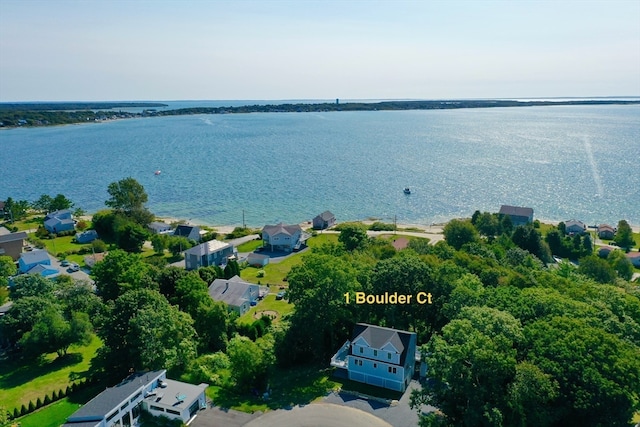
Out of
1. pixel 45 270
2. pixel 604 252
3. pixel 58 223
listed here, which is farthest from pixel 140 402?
pixel 604 252

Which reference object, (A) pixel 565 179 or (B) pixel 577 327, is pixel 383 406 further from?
(A) pixel 565 179

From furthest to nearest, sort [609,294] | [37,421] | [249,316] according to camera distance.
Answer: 1. [249,316]
2. [609,294]
3. [37,421]

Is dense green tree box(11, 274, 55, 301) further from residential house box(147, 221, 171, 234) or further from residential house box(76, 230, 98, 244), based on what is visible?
residential house box(147, 221, 171, 234)

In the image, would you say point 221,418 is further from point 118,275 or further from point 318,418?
point 118,275

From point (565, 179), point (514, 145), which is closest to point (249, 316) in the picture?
point (565, 179)

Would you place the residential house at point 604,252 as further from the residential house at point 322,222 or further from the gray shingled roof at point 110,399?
the gray shingled roof at point 110,399

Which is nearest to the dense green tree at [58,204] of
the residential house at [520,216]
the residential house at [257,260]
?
the residential house at [257,260]
